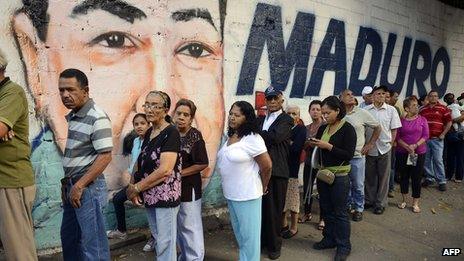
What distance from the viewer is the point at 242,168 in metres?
3.40

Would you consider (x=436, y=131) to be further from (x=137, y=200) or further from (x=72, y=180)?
(x=72, y=180)

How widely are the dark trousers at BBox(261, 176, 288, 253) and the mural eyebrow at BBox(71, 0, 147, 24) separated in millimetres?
2254

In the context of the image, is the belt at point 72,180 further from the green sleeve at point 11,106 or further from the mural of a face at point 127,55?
the mural of a face at point 127,55

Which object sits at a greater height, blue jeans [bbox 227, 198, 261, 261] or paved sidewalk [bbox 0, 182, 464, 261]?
blue jeans [bbox 227, 198, 261, 261]

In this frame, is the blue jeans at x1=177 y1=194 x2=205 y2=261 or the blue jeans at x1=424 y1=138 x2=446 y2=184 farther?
the blue jeans at x1=424 y1=138 x2=446 y2=184

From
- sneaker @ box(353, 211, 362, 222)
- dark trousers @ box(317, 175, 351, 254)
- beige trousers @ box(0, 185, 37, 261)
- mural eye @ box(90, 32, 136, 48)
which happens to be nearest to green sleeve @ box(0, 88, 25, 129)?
beige trousers @ box(0, 185, 37, 261)

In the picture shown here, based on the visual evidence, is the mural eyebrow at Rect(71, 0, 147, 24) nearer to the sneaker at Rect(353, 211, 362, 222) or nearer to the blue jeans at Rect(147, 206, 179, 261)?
the blue jeans at Rect(147, 206, 179, 261)

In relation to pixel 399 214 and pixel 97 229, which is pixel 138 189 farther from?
pixel 399 214

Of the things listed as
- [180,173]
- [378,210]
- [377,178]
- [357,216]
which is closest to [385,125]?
[377,178]

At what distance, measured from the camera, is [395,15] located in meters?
7.76

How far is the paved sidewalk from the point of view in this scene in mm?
4160

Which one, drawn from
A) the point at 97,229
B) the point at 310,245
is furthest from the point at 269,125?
the point at 97,229

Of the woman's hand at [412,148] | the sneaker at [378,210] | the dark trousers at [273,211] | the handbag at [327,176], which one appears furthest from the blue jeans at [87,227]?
the woman's hand at [412,148]

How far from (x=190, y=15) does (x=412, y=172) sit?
3767mm
